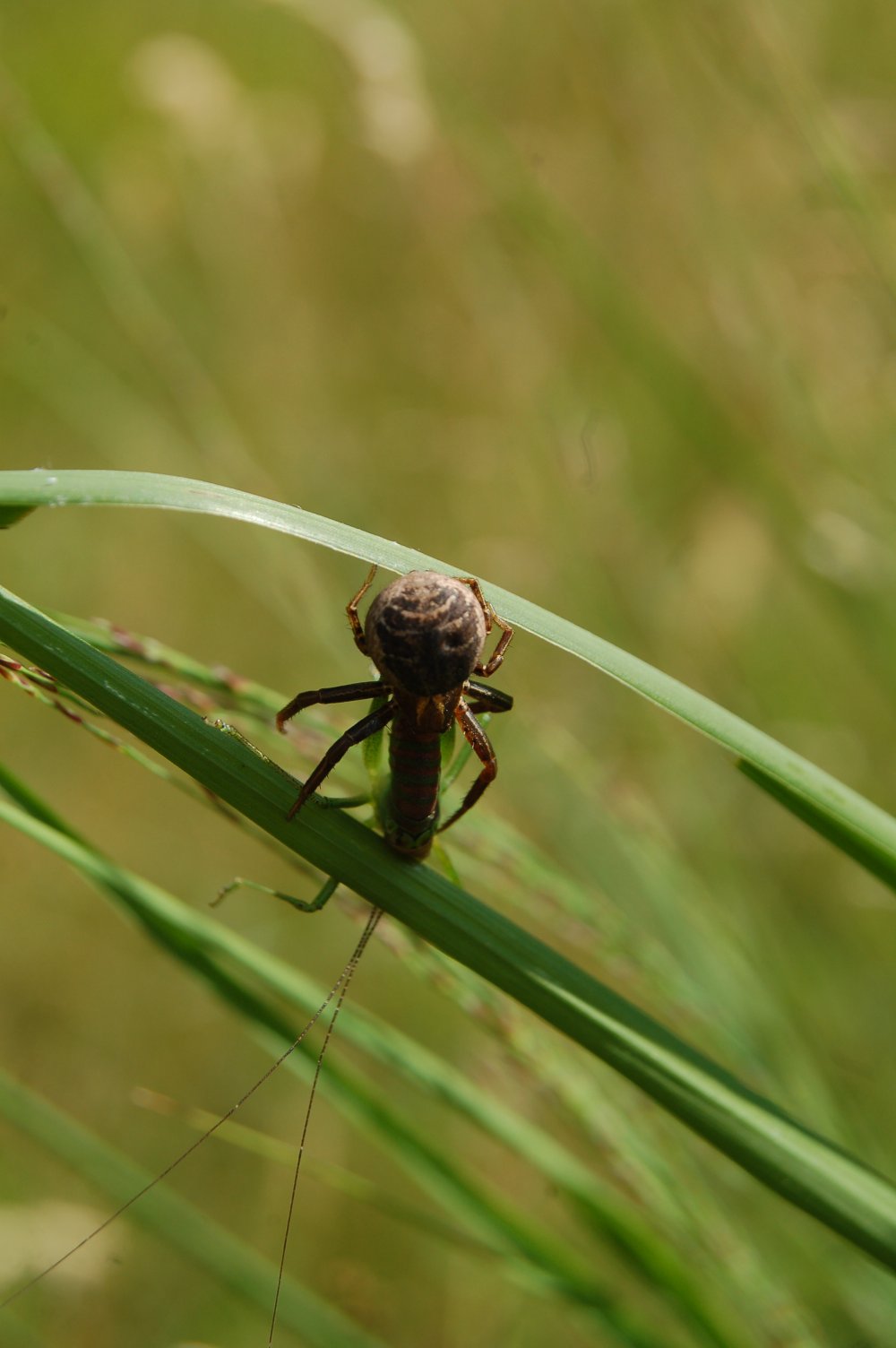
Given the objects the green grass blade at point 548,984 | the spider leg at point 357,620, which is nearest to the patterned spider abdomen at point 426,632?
the spider leg at point 357,620

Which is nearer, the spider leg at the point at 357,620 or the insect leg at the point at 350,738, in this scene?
the insect leg at the point at 350,738

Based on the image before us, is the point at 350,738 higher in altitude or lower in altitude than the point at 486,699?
lower

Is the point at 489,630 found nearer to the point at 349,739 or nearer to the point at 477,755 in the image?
the point at 477,755

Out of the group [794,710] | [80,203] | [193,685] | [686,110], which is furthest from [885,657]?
[80,203]

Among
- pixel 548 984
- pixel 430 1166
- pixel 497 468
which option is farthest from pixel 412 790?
pixel 497 468

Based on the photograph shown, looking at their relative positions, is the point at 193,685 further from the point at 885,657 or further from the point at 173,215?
the point at 173,215

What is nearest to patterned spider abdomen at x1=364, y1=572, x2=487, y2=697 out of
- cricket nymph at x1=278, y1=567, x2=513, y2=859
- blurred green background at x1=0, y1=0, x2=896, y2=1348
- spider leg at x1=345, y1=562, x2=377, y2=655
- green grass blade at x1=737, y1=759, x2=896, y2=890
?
cricket nymph at x1=278, y1=567, x2=513, y2=859

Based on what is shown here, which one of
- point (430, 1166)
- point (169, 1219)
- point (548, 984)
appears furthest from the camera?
point (169, 1219)

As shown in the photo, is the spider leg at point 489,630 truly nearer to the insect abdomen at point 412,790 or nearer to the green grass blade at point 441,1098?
the insect abdomen at point 412,790
